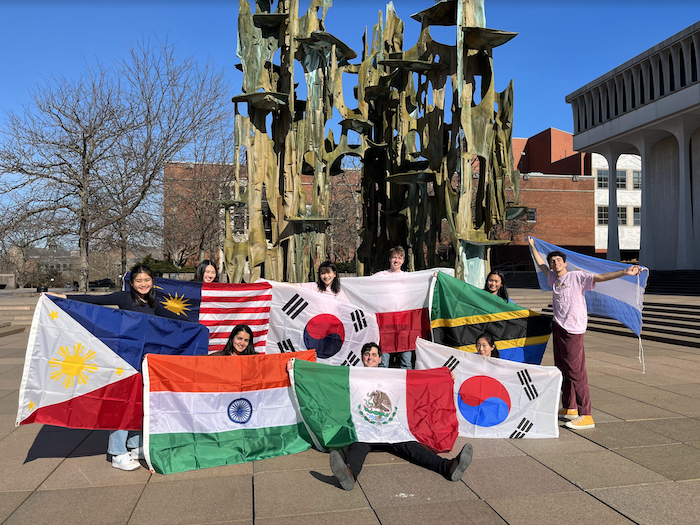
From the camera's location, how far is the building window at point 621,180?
5588cm

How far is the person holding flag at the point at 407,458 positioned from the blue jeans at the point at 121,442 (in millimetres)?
1449

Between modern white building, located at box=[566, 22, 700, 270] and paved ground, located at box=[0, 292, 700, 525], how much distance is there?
1261 inches

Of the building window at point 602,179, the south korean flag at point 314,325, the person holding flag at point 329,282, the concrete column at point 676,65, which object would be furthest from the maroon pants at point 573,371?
the building window at point 602,179

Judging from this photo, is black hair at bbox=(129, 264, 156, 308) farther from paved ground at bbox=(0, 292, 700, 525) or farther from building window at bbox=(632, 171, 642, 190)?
building window at bbox=(632, 171, 642, 190)

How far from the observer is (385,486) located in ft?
14.8

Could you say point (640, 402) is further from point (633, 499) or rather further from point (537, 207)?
point (537, 207)

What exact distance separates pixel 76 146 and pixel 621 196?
4958cm

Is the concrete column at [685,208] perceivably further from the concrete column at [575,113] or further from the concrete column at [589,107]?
the concrete column at [575,113]

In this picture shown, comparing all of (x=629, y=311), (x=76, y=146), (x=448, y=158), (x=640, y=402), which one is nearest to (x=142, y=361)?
(x=629, y=311)

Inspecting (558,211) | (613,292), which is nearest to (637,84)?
(558,211)

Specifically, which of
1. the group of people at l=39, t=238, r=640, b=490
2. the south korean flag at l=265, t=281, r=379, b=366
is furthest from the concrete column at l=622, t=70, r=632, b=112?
the south korean flag at l=265, t=281, r=379, b=366

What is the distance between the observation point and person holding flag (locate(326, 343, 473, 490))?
4.39 m

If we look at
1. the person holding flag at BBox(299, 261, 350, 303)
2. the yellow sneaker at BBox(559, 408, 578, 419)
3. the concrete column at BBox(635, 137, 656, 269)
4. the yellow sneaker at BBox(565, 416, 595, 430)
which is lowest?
the yellow sneaker at BBox(565, 416, 595, 430)

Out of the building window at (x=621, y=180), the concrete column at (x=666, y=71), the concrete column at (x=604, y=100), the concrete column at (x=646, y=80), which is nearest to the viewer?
the concrete column at (x=666, y=71)
